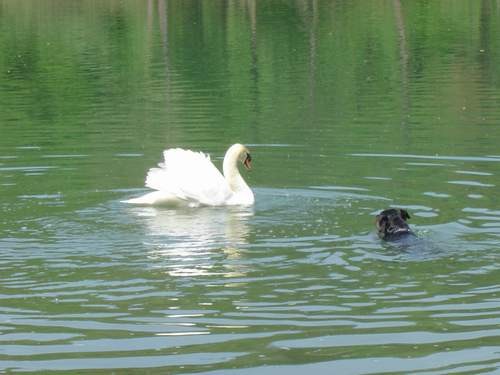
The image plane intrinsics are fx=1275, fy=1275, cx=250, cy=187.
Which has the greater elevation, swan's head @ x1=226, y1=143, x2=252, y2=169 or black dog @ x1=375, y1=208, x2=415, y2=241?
swan's head @ x1=226, y1=143, x2=252, y2=169

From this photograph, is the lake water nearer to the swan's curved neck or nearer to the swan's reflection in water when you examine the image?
the swan's reflection in water

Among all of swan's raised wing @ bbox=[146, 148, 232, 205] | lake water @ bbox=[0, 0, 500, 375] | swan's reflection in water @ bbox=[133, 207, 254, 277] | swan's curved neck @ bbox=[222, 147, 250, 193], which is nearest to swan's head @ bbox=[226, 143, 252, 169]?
swan's curved neck @ bbox=[222, 147, 250, 193]

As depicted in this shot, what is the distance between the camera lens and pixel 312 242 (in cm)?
1464

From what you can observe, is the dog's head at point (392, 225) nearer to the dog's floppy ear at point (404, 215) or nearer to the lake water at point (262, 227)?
the dog's floppy ear at point (404, 215)

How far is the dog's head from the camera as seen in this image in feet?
47.7

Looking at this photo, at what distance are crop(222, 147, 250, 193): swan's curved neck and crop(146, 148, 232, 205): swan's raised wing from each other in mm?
162

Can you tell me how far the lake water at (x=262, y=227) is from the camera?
1079cm

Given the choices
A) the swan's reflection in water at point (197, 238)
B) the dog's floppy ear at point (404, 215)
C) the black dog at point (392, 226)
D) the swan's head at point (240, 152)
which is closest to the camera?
the swan's reflection in water at point (197, 238)

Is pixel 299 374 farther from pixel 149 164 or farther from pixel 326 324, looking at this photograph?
pixel 149 164

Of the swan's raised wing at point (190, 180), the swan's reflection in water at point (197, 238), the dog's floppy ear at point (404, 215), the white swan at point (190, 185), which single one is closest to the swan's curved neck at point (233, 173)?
the white swan at point (190, 185)

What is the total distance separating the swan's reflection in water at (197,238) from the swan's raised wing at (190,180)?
0.64 feet

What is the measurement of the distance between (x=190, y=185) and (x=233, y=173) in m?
1.04

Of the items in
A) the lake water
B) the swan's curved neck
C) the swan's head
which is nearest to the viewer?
the lake water

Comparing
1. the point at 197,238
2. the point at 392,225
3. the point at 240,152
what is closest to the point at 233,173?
the point at 240,152
